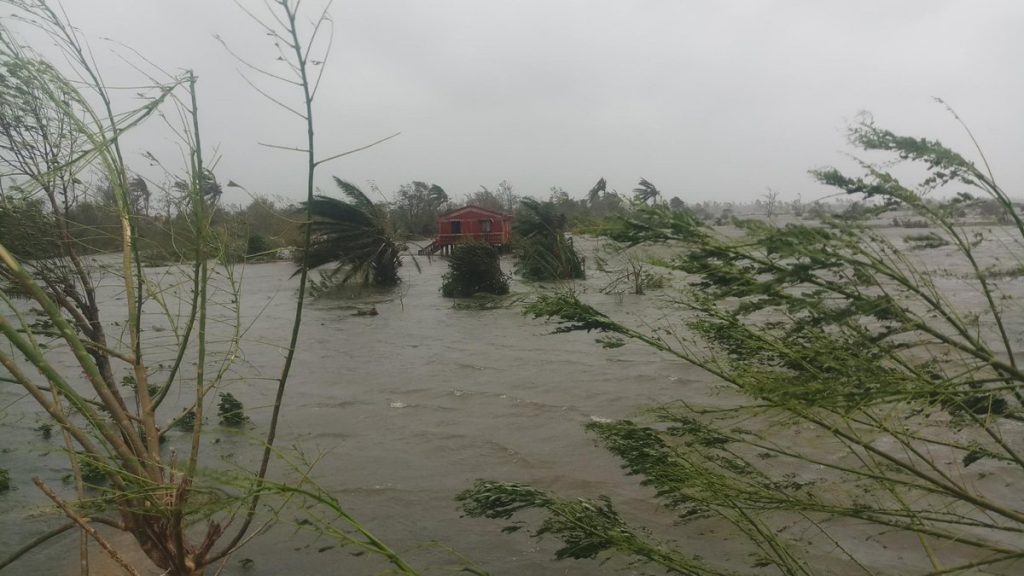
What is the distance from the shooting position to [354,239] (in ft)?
51.1

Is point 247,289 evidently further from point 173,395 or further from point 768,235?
point 768,235

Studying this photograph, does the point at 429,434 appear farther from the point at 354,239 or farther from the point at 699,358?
the point at 354,239

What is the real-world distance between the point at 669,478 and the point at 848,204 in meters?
1.13

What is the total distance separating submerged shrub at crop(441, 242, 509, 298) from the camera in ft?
43.5

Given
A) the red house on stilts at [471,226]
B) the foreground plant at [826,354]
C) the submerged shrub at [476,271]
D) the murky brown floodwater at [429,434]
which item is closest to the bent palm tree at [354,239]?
the submerged shrub at [476,271]

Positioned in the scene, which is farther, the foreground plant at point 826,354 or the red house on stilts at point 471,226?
the red house on stilts at point 471,226

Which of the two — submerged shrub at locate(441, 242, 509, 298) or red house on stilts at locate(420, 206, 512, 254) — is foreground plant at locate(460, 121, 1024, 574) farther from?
red house on stilts at locate(420, 206, 512, 254)

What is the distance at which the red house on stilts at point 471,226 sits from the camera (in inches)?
923

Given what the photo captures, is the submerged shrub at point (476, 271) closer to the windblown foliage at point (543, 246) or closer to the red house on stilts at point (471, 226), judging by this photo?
the windblown foliage at point (543, 246)

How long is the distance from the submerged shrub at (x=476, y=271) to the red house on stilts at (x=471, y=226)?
30.1ft

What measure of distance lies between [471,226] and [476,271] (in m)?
10.4

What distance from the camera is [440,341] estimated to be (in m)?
9.25

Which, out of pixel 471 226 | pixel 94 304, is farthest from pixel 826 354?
pixel 471 226

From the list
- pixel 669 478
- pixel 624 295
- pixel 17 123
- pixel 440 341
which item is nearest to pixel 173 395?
pixel 440 341
